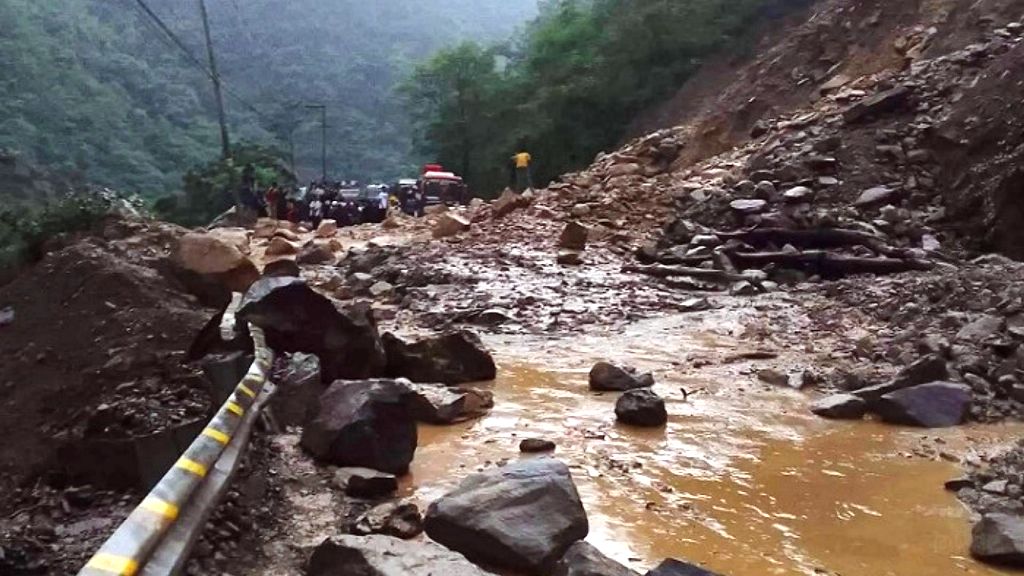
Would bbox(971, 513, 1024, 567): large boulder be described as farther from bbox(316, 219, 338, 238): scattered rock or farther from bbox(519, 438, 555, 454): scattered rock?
bbox(316, 219, 338, 238): scattered rock

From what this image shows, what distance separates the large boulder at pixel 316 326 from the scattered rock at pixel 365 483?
1.10 metres

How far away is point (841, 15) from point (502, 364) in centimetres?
1453

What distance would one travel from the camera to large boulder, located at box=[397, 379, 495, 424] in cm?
491

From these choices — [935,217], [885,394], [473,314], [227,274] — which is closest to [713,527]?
[885,394]

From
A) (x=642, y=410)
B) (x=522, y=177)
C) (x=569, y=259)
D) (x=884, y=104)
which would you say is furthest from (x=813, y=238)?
(x=522, y=177)

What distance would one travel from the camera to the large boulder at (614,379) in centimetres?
577

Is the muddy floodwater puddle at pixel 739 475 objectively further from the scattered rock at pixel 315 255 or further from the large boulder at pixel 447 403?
the scattered rock at pixel 315 255

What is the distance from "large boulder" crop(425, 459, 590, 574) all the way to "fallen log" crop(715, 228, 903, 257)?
8089 mm

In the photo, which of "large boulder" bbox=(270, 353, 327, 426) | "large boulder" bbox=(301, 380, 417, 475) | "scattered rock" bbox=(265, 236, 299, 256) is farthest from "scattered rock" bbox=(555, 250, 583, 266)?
"large boulder" bbox=(301, 380, 417, 475)

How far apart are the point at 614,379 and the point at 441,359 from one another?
109 cm

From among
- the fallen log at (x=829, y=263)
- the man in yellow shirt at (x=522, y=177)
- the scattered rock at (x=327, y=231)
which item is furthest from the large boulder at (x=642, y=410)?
the man in yellow shirt at (x=522, y=177)

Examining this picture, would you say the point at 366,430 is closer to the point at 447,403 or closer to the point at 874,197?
the point at 447,403

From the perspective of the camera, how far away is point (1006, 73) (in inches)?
452

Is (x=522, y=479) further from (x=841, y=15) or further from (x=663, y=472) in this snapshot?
(x=841, y=15)
